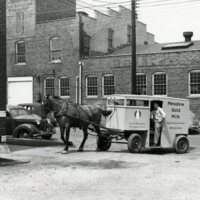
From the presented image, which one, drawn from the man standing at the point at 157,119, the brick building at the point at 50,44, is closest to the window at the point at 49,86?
the brick building at the point at 50,44

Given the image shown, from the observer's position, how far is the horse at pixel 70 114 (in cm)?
1534

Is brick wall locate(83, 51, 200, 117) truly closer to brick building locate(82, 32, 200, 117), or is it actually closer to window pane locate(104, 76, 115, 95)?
brick building locate(82, 32, 200, 117)

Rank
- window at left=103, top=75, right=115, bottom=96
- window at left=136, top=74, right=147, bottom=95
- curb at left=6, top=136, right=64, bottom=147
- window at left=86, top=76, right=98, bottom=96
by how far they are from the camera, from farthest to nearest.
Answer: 1. window at left=86, top=76, right=98, bottom=96
2. window at left=103, top=75, right=115, bottom=96
3. window at left=136, top=74, right=147, bottom=95
4. curb at left=6, top=136, right=64, bottom=147

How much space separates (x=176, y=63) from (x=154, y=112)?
17142 millimetres

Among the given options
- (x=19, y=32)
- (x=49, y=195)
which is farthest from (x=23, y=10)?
(x=49, y=195)

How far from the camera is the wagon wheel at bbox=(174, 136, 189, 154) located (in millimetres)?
15836

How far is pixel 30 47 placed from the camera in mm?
39562

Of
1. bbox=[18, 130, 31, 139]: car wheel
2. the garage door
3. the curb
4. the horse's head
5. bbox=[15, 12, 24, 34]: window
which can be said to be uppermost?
bbox=[15, 12, 24, 34]: window

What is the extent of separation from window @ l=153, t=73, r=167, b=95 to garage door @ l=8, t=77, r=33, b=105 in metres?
12.2

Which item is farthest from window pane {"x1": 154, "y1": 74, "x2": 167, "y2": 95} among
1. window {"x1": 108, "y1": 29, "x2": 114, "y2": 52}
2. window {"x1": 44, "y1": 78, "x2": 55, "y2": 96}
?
window {"x1": 44, "y1": 78, "x2": 55, "y2": 96}

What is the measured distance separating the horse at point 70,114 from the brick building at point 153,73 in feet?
56.0

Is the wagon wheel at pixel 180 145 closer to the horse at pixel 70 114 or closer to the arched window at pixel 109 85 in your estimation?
the horse at pixel 70 114

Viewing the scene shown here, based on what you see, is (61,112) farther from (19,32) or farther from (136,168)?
(19,32)

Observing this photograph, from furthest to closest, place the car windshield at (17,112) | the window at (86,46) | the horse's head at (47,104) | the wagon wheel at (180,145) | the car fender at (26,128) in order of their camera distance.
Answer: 1. the window at (86,46)
2. the car windshield at (17,112)
3. the car fender at (26,128)
4. the wagon wheel at (180,145)
5. the horse's head at (47,104)
